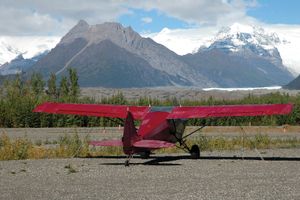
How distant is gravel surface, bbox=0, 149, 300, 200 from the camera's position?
13602 millimetres

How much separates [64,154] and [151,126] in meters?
4.57

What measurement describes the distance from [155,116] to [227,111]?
279 cm

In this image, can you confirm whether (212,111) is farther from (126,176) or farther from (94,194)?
(94,194)

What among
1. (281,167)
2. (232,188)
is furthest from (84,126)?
(232,188)

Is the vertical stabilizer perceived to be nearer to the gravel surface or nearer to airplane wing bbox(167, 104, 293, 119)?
the gravel surface

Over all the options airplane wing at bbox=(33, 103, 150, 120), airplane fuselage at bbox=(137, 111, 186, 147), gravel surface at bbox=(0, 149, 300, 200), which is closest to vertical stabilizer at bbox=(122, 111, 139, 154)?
gravel surface at bbox=(0, 149, 300, 200)

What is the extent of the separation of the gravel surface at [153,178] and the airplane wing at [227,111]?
1781 mm

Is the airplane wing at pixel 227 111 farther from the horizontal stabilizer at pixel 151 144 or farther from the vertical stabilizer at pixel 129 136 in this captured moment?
the vertical stabilizer at pixel 129 136

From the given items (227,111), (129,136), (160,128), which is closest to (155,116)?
(160,128)

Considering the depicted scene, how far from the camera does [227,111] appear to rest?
898 inches

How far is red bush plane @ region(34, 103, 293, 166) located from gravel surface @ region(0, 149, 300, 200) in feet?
2.61

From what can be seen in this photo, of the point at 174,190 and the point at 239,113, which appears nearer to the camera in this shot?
the point at 174,190

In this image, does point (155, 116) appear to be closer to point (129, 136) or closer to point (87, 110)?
point (129, 136)

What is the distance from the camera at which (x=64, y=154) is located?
24.8 metres
